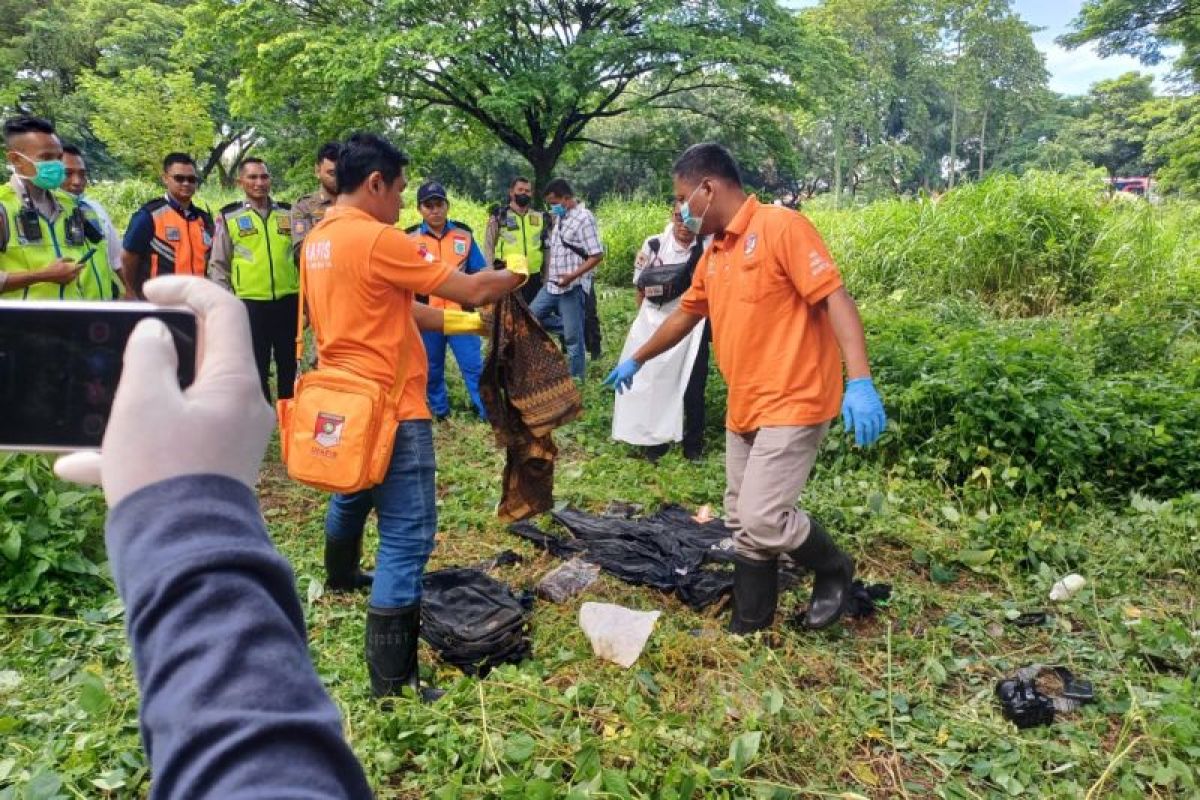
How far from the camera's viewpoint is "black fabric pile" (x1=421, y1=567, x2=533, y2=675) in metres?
2.88

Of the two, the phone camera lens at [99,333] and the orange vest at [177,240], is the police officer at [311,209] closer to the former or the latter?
the orange vest at [177,240]

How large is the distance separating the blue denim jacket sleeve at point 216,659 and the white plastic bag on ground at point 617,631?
7.65 ft

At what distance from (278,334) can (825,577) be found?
4.04m

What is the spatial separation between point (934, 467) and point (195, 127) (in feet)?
66.4

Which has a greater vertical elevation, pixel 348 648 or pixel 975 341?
pixel 975 341

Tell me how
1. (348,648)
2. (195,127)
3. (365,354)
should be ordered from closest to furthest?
(365,354) → (348,648) → (195,127)

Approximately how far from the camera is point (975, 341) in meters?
5.02

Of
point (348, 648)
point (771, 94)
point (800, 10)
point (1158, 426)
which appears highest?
point (800, 10)

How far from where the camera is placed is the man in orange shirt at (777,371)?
2938 mm

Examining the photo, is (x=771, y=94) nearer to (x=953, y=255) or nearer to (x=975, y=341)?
(x=953, y=255)

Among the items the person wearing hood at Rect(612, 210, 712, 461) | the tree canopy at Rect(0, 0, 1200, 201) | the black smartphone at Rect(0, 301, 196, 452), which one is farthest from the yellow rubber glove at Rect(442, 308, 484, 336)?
the tree canopy at Rect(0, 0, 1200, 201)

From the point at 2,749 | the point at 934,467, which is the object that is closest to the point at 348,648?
the point at 2,749

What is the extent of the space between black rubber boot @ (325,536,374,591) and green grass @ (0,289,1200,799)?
12cm

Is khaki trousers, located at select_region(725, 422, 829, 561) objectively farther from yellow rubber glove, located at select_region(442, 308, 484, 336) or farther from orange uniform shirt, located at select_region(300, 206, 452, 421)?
orange uniform shirt, located at select_region(300, 206, 452, 421)
